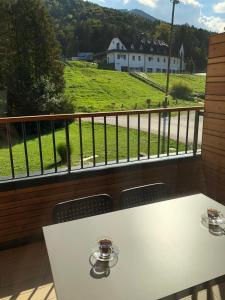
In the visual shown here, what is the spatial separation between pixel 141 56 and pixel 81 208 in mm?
45317

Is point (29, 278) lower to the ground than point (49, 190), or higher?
lower

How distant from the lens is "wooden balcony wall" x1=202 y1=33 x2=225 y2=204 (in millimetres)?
3041

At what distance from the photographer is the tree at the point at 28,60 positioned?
13430mm

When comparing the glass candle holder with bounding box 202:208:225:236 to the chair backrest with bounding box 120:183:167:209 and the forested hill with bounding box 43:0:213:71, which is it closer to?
the chair backrest with bounding box 120:183:167:209

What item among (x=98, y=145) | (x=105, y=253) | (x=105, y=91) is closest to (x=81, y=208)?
(x=105, y=253)

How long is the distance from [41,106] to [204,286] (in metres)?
13.1

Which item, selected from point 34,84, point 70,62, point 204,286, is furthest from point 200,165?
point 70,62

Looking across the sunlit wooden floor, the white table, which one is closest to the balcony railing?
the sunlit wooden floor

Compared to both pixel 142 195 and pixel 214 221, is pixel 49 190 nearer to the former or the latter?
pixel 142 195

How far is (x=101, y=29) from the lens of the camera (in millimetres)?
28422

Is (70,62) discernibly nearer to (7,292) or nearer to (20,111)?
(20,111)

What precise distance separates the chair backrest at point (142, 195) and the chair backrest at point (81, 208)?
13cm

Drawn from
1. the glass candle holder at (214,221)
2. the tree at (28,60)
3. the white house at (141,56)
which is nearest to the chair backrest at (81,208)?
the glass candle holder at (214,221)

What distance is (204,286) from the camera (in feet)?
3.72
